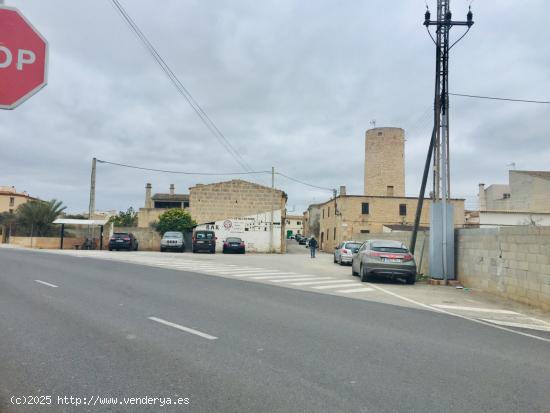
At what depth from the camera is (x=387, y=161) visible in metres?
57.5

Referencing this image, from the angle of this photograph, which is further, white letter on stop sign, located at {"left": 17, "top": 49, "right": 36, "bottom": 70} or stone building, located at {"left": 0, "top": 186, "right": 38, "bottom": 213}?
stone building, located at {"left": 0, "top": 186, "right": 38, "bottom": 213}

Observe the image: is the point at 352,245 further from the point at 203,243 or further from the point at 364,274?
the point at 203,243

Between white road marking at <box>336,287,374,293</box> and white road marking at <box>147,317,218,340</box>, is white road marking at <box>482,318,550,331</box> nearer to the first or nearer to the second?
white road marking at <box>336,287,374,293</box>

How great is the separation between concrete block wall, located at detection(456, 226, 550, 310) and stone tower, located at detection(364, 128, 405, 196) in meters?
41.4

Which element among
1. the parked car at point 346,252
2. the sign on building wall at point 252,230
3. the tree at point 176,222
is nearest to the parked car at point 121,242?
the tree at point 176,222

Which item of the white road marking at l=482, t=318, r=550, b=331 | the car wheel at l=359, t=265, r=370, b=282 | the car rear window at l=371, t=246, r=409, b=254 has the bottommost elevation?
the white road marking at l=482, t=318, r=550, b=331

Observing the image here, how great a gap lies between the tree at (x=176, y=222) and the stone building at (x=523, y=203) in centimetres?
2766

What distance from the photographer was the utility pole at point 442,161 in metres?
16.4

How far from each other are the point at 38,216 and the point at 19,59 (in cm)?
4564

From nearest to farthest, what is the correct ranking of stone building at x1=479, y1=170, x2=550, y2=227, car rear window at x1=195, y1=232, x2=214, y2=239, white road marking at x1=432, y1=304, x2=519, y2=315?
1. white road marking at x1=432, y1=304, x2=519, y2=315
2. car rear window at x1=195, y1=232, x2=214, y2=239
3. stone building at x1=479, y1=170, x2=550, y2=227

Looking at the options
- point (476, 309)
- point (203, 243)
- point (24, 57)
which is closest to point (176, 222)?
point (203, 243)

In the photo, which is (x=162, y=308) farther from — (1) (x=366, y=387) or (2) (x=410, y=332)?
A: (1) (x=366, y=387)

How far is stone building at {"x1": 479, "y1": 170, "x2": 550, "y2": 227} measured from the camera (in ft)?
157

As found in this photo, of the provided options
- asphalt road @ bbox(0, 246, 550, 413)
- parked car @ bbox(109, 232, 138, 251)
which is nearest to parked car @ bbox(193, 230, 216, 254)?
parked car @ bbox(109, 232, 138, 251)
